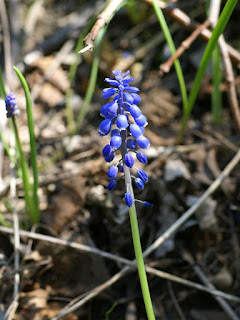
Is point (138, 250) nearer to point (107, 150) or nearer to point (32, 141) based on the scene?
point (107, 150)

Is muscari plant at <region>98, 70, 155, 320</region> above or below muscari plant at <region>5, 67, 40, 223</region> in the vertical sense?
below

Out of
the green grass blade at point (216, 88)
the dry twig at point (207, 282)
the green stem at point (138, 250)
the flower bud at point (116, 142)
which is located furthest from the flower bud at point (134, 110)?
the green grass blade at point (216, 88)

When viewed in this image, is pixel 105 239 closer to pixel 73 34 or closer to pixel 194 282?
pixel 194 282

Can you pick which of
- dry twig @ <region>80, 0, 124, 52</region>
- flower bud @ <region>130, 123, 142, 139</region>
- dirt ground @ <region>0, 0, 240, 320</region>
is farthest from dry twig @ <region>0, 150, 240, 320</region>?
dry twig @ <region>80, 0, 124, 52</region>

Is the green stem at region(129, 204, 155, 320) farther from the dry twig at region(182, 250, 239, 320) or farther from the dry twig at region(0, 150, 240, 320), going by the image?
the dry twig at region(182, 250, 239, 320)

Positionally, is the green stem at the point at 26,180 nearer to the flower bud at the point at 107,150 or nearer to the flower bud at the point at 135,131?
the flower bud at the point at 107,150

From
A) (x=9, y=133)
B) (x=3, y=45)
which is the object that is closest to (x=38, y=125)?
(x=9, y=133)
